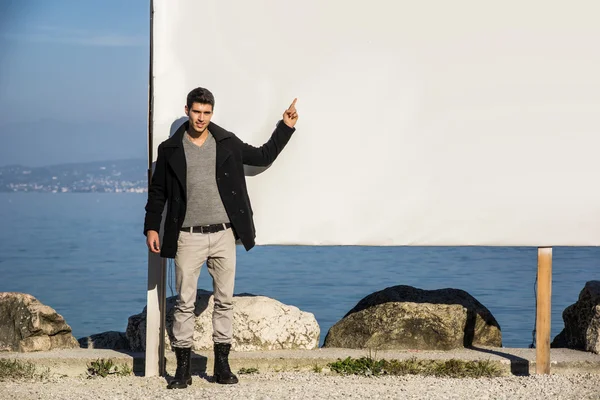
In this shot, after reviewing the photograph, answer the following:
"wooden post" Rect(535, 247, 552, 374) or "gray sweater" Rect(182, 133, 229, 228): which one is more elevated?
"gray sweater" Rect(182, 133, 229, 228)

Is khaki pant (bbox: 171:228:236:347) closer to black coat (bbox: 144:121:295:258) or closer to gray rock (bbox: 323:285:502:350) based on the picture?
black coat (bbox: 144:121:295:258)

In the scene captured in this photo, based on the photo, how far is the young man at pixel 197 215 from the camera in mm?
7777

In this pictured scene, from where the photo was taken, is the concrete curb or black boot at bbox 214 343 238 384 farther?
the concrete curb

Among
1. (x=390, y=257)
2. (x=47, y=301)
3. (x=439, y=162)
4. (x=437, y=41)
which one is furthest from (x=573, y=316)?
(x=390, y=257)

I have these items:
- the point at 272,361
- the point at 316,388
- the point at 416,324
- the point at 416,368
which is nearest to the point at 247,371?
the point at 272,361

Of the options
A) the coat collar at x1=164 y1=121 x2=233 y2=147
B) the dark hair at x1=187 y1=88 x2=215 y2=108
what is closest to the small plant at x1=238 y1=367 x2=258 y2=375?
the coat collar at x1=164 y1=121 x2=233 y2=147

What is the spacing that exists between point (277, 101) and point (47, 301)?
65.5ft

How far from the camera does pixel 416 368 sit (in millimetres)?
8391

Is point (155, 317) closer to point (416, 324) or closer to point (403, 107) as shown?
point (416, 324)

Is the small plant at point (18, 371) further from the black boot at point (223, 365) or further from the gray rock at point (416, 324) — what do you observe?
the gray rock at point (416, 324)

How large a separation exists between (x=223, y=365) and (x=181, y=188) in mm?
1214

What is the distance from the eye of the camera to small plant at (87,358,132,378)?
8.34m

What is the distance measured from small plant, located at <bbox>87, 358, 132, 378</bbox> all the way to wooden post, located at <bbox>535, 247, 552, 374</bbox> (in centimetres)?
288

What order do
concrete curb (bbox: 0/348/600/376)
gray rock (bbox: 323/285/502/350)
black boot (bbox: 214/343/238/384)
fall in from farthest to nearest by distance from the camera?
gray rock (bbox: 323/285/502/350) → concrete curb (bbox: 0/348/600/376) → black boot (bbox: 214/343/238/384)
